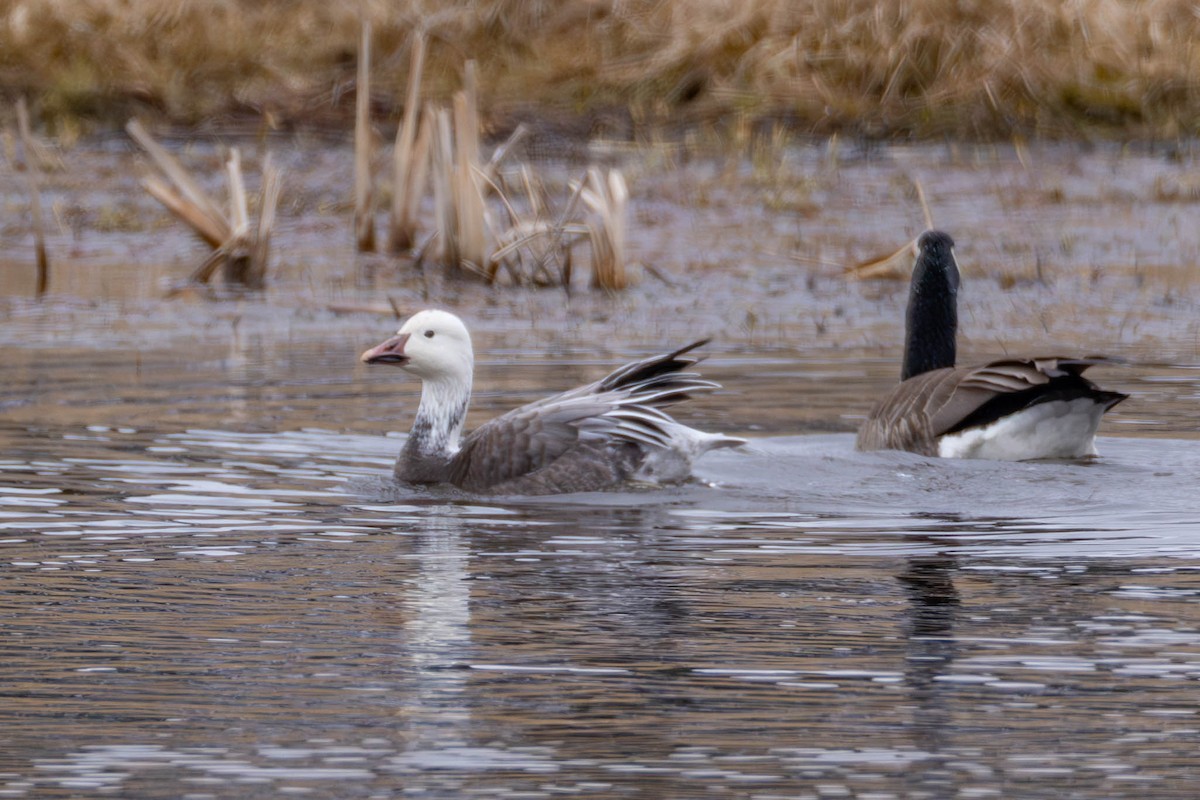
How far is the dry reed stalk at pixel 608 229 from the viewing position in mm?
13648

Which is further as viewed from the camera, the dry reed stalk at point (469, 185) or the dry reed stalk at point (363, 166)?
the dry reed stalk at point (363, 166)

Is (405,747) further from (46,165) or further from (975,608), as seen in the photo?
(46,165)

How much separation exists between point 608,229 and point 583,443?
17.5ft

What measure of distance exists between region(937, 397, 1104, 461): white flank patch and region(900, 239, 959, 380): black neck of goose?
1.13m

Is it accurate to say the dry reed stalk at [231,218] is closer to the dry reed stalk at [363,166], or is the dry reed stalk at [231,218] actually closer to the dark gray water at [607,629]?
the dry reed stalk at [363,166]

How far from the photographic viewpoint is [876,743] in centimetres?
461

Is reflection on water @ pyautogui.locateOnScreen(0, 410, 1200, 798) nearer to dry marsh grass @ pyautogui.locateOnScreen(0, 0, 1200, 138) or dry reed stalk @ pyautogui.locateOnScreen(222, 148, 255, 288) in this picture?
dry reed stalk @ pyautogui.locateOnScreen(222, 148, 255, 288)

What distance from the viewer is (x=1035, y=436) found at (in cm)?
877

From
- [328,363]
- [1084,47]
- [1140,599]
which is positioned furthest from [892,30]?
[1140,599]

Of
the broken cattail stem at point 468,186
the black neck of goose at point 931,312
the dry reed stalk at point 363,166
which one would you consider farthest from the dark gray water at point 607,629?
the dry reed stalk at point 363,166

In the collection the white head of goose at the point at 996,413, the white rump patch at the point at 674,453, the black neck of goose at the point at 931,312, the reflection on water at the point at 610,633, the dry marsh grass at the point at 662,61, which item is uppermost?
the dry marsh grass at the point at 662,61

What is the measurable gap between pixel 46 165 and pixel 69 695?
49.8 ft

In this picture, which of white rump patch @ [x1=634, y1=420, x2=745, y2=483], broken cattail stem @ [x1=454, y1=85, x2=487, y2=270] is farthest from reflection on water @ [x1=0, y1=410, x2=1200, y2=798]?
broken cattail stem @ [x1=454, y1=85, x2=487, y2=270]

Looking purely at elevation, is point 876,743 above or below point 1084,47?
below
